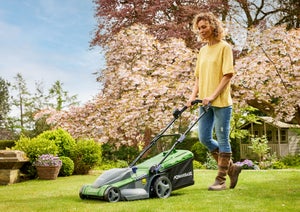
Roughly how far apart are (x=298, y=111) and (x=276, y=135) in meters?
16.4

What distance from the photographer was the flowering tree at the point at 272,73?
920 centimetres

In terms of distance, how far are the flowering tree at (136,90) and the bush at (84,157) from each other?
3.49 ft

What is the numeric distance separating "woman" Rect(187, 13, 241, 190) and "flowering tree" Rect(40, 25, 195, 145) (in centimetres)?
472

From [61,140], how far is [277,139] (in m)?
16.2

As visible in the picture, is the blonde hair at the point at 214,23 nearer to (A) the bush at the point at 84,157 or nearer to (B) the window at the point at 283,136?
(A) the bush at the point at 84,157

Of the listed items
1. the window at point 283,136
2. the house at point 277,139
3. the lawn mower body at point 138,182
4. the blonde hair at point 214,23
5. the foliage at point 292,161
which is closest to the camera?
the lawn mower body at point 138,182

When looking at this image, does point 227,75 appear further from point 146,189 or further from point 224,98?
point 146,189

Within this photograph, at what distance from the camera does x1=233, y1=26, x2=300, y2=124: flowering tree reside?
9.20 m

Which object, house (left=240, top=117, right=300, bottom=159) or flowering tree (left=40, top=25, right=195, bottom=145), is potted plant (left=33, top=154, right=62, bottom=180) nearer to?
flowering tree (left=40, top=25, right=195, bottom=145)

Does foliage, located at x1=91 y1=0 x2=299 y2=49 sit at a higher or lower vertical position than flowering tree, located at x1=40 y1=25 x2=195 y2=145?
higher

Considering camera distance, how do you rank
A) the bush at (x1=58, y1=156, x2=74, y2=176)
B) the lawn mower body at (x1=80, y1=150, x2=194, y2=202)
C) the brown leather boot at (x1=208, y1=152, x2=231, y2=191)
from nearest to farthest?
the lawn mower body at (x1=80, y1=150, x2=194, y2=202)
the brown leather boot at (x1=208, y1=152, x2=231, y2=191)
the bush at (x1=58, y1=156, x2=74, y2=176)

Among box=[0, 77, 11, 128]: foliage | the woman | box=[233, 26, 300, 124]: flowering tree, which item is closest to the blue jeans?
the woman

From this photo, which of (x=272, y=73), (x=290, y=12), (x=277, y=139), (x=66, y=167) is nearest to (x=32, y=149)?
(x=66, y=167)

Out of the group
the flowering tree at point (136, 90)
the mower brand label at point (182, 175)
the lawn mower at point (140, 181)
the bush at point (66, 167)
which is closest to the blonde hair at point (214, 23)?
the lawn mower at point (140, 181)
